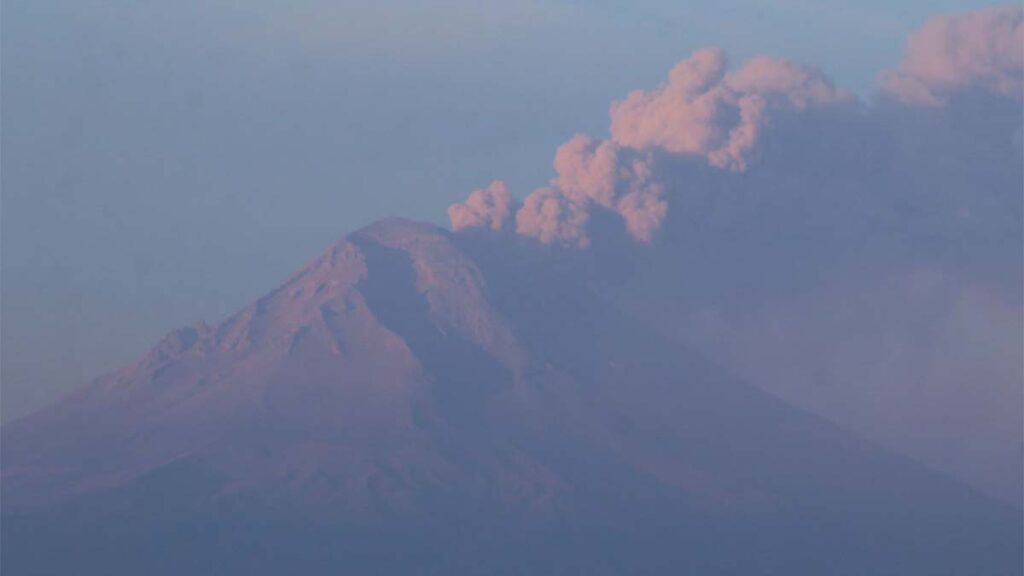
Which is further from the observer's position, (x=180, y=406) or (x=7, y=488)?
(x=180, y=406)

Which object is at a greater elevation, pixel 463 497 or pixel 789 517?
pixel 789 517

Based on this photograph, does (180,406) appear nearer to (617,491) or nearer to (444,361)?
(444,361)

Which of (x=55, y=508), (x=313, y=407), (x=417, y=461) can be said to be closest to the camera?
(x=55, y=508)

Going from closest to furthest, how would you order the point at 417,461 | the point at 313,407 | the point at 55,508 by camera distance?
the point at 55,508 < the point at 417,461 < the point at 313,407

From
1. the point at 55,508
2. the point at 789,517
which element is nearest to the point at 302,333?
the point at 55,508

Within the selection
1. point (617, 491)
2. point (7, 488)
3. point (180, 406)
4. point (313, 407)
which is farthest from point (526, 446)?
point (7, 488)

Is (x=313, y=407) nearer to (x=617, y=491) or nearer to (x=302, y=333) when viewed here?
(x=302, y=333)

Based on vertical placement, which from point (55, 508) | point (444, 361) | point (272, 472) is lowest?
point (55, 508)
